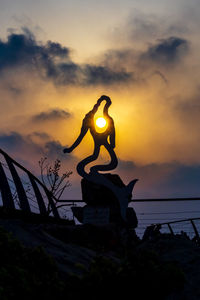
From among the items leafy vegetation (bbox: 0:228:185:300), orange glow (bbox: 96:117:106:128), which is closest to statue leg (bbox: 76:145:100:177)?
orange glow (bbox: 96:117:106:128)

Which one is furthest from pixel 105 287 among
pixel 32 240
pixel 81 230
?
pixel 81 230

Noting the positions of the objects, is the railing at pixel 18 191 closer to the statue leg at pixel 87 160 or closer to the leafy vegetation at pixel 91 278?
the statue leg at pixel 87 160

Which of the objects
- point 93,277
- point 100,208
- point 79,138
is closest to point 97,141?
point 79,138

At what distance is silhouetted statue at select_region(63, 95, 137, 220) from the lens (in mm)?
9805

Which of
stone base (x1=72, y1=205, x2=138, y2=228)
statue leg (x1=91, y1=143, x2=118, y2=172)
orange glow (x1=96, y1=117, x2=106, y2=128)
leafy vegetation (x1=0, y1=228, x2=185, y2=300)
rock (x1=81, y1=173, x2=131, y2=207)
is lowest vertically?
leafy vegetation (x1=0, y1=228, x2=185, y2=300)

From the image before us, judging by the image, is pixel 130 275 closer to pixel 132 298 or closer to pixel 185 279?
pixel 132 298

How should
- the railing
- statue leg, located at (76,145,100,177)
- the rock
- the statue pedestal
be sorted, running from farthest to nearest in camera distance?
statue leg, located at (76,145,100,177), the rock, the statue pedestal, the railing

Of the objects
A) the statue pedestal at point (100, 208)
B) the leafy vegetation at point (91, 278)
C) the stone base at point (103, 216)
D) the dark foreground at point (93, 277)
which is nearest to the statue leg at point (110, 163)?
the statue pedestal at point (100, 208)

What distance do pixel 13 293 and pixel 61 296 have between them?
53 centimetres

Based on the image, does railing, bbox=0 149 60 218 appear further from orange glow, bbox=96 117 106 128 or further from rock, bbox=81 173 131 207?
orange glow, bbox=96 117 106 128

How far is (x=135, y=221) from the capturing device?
31.8 ft

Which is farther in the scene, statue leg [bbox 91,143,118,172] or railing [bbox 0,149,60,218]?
statue leg [bbox 91,143,118,172]

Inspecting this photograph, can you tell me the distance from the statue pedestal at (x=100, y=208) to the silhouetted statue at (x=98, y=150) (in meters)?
0.17

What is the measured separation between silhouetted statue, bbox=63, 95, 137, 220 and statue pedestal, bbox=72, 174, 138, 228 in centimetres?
17
